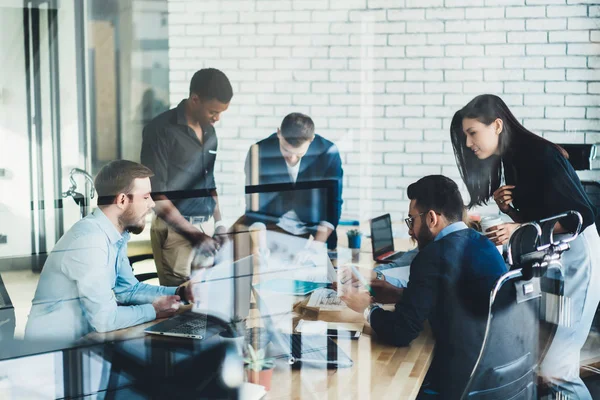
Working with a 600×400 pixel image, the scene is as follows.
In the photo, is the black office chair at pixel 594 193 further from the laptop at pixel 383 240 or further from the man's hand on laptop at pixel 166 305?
the man's hand on laptop at pixel 166 305

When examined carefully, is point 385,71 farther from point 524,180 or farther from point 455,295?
point 455,295

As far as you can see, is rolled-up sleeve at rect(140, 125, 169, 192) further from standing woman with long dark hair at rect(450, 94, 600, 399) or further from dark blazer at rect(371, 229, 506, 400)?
standing woman with long dark hair at rect(450, 94, 600, 399)

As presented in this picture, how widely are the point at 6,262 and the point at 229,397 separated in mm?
1404

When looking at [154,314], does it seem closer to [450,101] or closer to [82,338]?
[82,338]

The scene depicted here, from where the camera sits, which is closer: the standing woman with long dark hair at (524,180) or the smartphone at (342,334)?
the smartphone at (342,334)

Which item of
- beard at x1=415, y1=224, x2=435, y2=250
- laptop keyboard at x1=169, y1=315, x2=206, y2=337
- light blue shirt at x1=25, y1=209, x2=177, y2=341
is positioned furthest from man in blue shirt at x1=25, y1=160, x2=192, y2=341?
beard at x1=415, y1=224, x2=435, y2=250

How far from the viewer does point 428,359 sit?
1.81 meters

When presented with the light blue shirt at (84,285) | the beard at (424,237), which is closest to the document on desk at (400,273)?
the beard at (424,237)

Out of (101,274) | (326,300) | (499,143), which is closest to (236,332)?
(326,300)

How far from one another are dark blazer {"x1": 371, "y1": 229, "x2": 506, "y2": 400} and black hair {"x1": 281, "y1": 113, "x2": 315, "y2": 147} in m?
0.67

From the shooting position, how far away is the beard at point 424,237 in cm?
220

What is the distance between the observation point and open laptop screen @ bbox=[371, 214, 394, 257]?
2.40m

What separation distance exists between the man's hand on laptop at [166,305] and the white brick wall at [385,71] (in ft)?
1.42

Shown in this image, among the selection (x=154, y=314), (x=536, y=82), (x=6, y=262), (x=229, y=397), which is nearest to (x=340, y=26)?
(x=536, y=82)
